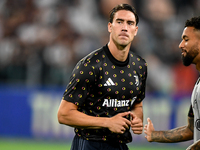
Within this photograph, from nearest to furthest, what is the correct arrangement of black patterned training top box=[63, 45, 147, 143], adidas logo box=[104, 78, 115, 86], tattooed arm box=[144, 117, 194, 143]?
black patterned training top box=[63, 45, 147, 143]
adidas logo box=[104, 78, 115, 86]
tattooed arm box=[144, 117, 194, 143]

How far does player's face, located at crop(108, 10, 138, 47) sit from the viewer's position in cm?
404

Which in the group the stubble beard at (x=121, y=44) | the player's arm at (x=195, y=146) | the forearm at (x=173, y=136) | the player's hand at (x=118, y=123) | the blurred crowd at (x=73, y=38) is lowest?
the player's arm at (x=195, y=146)

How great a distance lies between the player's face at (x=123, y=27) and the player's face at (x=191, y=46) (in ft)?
1.92

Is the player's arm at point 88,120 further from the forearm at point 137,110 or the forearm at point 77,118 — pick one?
the forearm at point 137,110

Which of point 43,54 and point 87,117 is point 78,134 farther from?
point 43,54

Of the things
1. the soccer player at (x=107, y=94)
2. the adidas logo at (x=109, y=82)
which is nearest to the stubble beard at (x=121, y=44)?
the soccer player at (x=107, y=94)

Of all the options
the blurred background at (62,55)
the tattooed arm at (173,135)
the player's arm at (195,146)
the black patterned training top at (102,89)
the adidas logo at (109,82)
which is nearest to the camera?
the player's arm at (195,146)

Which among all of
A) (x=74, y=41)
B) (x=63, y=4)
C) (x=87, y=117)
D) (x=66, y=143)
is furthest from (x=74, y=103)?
(x=63, y=4)

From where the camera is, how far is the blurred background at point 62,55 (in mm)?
8820

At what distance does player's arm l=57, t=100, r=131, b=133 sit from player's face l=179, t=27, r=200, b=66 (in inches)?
37.7

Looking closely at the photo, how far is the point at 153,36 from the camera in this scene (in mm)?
10109

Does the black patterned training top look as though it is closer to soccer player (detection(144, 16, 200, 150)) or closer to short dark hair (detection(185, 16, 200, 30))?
soccer player (detection(144, 16, 200, 150))

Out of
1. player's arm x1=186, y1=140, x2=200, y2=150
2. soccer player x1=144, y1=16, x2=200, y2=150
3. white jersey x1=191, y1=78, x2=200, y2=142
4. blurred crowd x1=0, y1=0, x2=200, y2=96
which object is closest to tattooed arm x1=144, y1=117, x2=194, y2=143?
soccer player x1=144, y1=16, x2=200, y2=150

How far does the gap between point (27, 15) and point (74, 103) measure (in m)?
6.57
